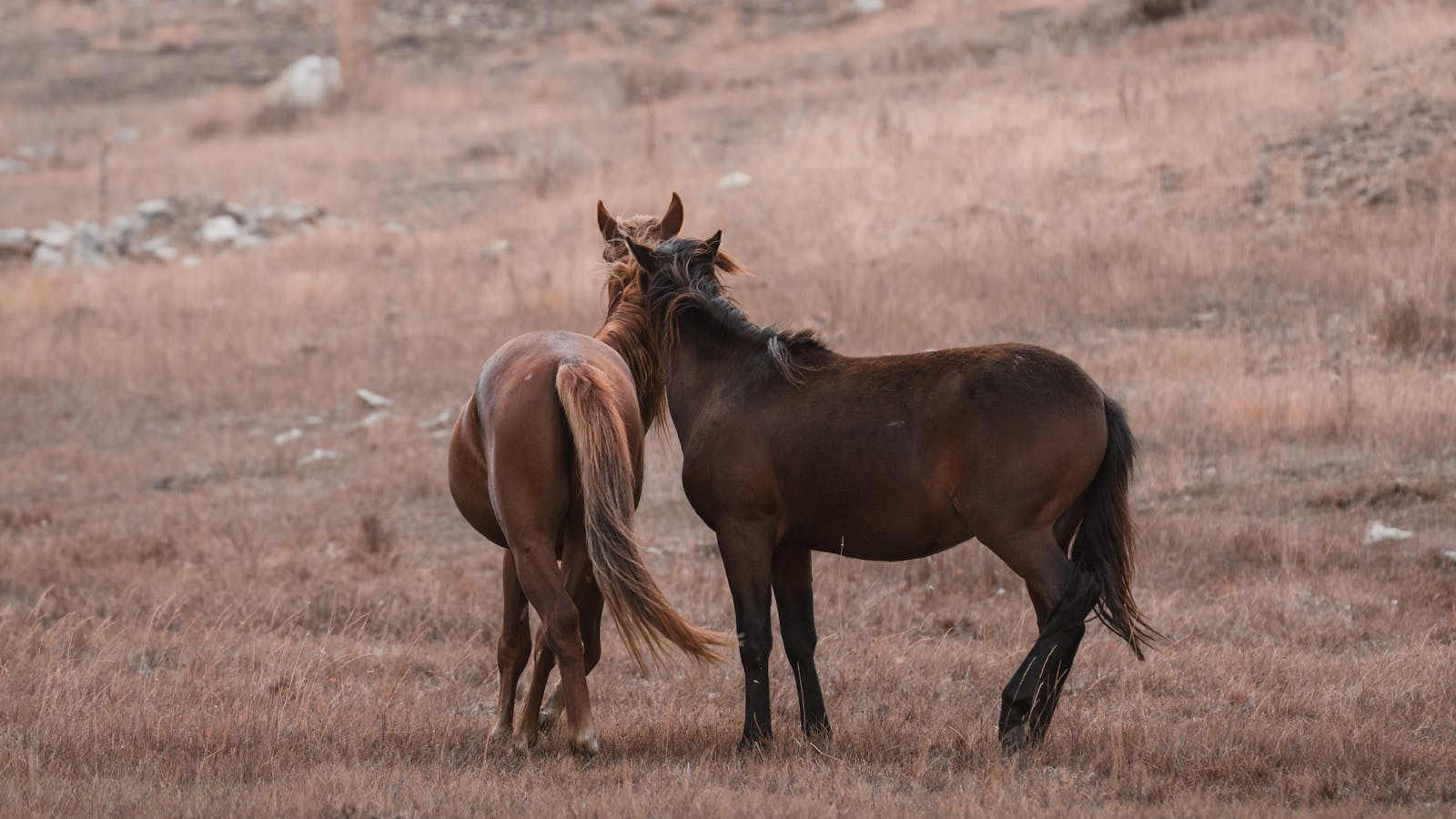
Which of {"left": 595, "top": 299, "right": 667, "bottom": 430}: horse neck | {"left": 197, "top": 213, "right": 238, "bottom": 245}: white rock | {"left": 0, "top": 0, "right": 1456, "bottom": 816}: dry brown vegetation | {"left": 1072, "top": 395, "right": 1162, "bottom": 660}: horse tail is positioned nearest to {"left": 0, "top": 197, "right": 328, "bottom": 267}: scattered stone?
{"left": 197, "top": 213, "right": 238, "bottom": 245}: white rock

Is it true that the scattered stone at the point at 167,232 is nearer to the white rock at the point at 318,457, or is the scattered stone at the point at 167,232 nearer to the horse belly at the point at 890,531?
the white rock at the point at 318,457

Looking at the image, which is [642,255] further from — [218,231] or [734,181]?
[218,231]

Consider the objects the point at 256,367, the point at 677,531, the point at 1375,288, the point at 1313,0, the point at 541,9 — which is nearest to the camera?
the point at 677,531

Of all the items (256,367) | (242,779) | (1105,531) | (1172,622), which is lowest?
(256,367)

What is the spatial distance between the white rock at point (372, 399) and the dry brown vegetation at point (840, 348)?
331 millimetres

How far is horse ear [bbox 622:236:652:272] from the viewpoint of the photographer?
215 inches

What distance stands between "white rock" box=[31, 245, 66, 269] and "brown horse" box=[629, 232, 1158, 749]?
16918 millimetres

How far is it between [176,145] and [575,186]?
12138 mm

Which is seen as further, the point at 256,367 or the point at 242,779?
the point at 256,367

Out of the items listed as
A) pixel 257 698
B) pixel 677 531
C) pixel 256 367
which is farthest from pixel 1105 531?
pixel 256 367

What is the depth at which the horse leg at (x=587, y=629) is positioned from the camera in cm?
514

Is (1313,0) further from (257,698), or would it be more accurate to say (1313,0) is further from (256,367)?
(257,698)

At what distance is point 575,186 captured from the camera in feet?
68.2

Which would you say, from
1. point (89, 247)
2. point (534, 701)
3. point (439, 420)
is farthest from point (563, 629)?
point (89, 247)
